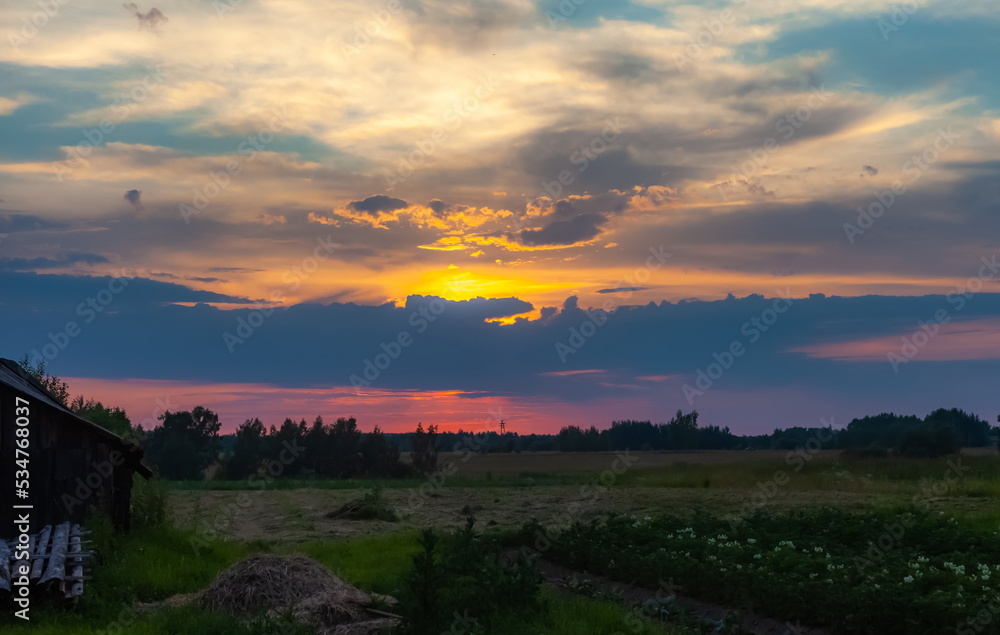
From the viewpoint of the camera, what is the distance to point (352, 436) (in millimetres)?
94000

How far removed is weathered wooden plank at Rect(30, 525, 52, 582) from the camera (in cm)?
1508

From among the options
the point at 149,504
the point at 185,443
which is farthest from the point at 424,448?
the point at 149,504

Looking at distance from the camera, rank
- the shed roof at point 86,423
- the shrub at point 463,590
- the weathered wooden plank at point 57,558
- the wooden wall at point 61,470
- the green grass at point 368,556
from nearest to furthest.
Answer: the shrub at point 463,590 → the weathered wooden plank at point 57,558 → the green grass at point 368,556 → the wooden wall at point 61,470 → the shed roof at point 86,423

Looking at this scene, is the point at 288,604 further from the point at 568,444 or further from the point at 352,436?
the point at 568,444

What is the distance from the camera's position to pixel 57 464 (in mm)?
20562

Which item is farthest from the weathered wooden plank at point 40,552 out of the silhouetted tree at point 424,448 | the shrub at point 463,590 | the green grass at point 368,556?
the silhouetted tree at point 424,448

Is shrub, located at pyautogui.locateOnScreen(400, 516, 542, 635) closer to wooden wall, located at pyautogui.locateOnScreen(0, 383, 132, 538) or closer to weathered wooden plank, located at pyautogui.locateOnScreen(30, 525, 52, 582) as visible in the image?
weathered wooden plank, located at pyautogui.locateOnScreen(30, 525, 52, 582)

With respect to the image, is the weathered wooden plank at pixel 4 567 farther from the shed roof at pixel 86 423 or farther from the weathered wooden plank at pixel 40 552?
the shed roof at pixel 86 423

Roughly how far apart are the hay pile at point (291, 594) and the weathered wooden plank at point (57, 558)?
238 centimetres

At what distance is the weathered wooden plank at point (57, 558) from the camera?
48.5 ft

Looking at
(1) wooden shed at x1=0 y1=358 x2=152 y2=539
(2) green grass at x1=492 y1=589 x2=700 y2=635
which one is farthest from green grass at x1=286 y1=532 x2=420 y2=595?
(1) wooden shed at x1=0 y1=358 x2=152 y2=539

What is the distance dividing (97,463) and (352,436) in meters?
73.0

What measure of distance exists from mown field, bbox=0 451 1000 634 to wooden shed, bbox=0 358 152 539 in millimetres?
1275

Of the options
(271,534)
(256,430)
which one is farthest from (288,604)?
(256,430)
